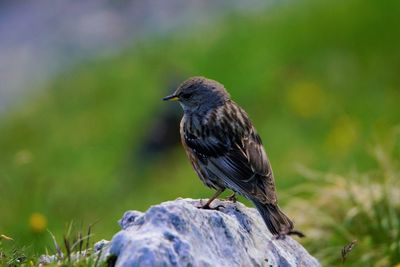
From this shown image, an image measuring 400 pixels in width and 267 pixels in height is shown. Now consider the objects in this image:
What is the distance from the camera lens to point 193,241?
6.30m

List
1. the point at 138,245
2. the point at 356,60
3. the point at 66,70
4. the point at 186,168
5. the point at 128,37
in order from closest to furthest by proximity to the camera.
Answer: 1. the point at 138,245
2. the point at 186,168
3. the point at 356,60
4. the point at 66,70
5. the point at 128,37

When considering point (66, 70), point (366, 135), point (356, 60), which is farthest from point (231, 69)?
point (66, 70)

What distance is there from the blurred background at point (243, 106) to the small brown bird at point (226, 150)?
276 cm

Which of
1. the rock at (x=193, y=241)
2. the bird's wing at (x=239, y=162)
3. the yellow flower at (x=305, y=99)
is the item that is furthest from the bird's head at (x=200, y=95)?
the yellow flower at (x=305, y=99)

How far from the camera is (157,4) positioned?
2622cm

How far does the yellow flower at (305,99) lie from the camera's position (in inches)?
631

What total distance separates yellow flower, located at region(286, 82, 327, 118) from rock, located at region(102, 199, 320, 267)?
29.0 ft

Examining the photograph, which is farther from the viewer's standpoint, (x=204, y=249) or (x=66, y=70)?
(x=66, y=70)

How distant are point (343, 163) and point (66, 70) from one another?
8938 millimetres

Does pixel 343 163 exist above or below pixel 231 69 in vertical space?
below

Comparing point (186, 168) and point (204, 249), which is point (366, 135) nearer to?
point (186, 168)

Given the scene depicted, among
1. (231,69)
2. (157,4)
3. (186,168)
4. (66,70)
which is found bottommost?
(186,168)

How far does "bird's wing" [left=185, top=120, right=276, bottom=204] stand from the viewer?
765cm

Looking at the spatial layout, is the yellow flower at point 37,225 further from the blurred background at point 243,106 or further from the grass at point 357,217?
the grass at point 357,217
